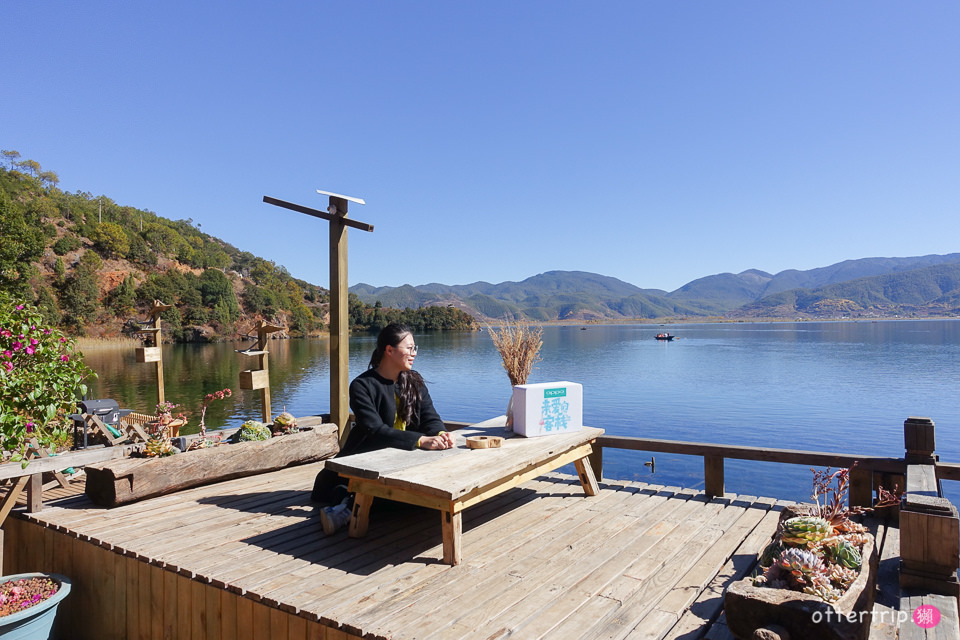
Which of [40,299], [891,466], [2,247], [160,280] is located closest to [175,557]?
[891,466]

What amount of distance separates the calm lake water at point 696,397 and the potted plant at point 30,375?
4.13m

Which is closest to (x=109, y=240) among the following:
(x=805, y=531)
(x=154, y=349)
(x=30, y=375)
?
(x=154, y=349)

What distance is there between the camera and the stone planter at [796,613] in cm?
179

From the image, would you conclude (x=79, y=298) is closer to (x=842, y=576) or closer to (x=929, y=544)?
(x=842, y=576)

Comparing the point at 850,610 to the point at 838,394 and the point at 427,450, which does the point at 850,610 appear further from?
the point at 838,394

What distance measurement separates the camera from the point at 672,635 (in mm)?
2252

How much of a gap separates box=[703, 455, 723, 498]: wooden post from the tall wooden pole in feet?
10.5

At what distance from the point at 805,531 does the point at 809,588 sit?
316 millimetres

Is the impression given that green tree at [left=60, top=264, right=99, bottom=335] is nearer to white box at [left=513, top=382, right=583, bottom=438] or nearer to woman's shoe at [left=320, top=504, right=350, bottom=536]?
woman's shoe at [left=320, top=504, right=350, bottom=536]

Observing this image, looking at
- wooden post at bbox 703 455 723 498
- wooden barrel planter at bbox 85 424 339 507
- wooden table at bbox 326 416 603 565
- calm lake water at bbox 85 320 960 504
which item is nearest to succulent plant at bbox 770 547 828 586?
wooden table at bbox 326 416 603 565

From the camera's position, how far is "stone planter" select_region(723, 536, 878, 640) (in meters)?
1.79

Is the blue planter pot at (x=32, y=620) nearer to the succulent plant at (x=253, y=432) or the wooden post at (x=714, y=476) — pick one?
the succulent plant at (x=253, y=432)

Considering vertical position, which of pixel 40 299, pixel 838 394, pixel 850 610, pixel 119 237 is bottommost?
pixel 838 394

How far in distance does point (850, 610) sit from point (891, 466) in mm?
2176
